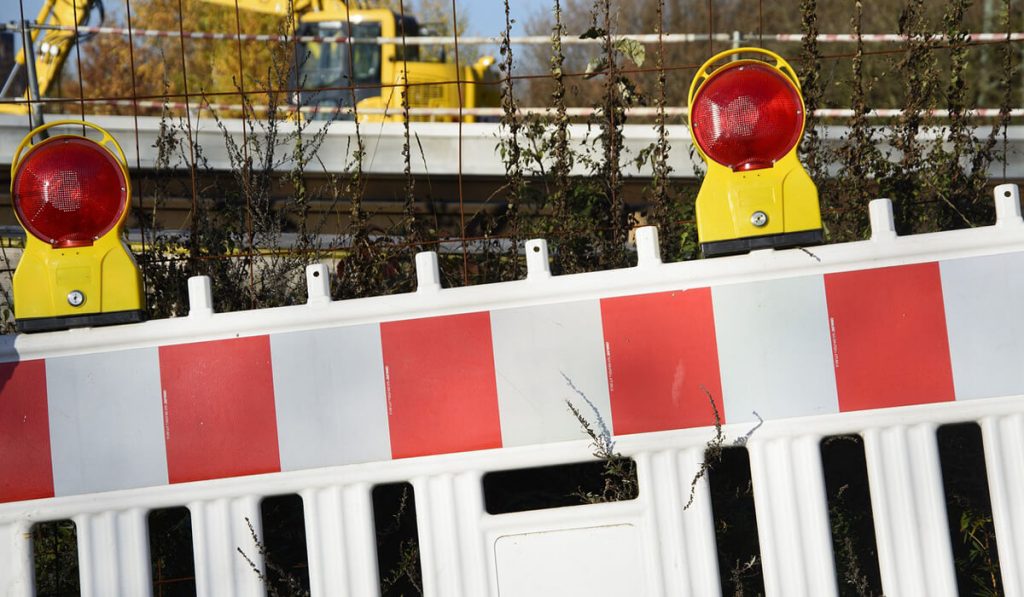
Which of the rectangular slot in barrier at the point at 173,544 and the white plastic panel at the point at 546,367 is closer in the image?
the white plastic panel at the point at 546,367

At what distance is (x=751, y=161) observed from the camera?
242cm

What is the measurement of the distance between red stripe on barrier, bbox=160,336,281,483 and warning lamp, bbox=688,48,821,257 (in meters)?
1.03

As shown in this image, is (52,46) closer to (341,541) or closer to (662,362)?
(341,541)

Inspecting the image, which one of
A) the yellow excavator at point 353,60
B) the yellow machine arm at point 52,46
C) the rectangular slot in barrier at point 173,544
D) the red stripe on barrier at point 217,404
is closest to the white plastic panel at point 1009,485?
the red stripe on barrier at point 217,404

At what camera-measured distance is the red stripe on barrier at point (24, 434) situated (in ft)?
7.88

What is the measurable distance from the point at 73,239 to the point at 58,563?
1.18 meters

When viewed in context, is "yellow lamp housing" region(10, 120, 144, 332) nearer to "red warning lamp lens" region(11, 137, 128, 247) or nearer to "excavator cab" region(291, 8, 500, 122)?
"red warning lamp lens" region(11, 137, 128, 247)

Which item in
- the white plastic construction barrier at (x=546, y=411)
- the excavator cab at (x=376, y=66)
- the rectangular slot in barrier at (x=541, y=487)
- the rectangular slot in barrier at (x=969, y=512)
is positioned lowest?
the rectangular slot in barrier at (x=969, y=512)

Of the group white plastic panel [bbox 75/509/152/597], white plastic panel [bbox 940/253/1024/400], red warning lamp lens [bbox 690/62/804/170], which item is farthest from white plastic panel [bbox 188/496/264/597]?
white plastic panel [bbox 940/253/1024/400]

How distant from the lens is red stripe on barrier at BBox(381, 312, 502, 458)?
7.71ft

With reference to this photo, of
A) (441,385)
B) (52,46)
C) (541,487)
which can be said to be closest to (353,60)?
(52,46)

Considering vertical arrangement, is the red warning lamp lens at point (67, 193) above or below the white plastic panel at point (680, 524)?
above

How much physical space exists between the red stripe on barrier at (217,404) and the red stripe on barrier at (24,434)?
0.28 metres

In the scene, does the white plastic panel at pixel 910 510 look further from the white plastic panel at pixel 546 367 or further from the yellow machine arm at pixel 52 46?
the yellow machine arm at pixel 52 46
